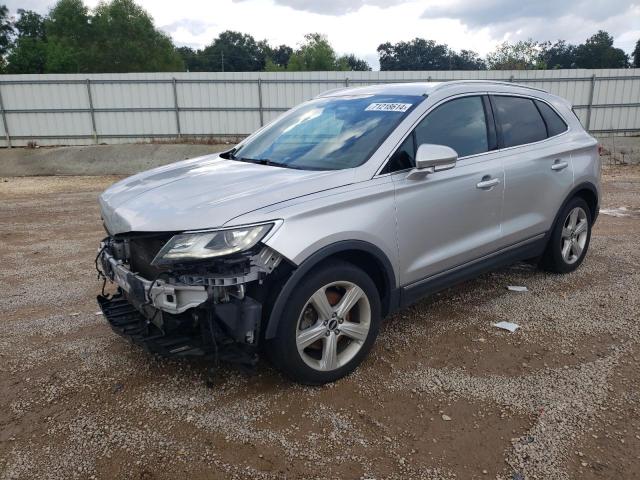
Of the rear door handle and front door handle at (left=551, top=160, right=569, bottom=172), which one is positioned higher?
front door handle at (left=551, top=160, right=569, bottom=172)

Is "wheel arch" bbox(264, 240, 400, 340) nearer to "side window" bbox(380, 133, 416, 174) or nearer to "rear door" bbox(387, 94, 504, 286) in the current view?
"rear door" bbox(387, 94, 504, 286)

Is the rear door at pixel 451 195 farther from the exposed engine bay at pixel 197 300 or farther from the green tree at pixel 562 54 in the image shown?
the green tree at pixel 562 54

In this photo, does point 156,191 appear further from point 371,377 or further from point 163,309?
point 371,377

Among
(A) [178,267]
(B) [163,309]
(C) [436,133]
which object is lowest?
(B) [163,309]

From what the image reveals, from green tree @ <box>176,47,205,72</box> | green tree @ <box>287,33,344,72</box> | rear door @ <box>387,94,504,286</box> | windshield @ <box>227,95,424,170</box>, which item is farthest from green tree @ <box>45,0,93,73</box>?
rear door @ <box>387,94,504,286</box>

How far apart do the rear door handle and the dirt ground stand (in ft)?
3.55

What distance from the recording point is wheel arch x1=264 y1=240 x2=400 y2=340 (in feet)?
9.16

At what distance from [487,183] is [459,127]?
477mm

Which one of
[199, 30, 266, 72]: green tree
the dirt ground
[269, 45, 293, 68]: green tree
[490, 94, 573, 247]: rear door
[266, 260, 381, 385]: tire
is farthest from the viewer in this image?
[269, 45, 293, 68]: green tree

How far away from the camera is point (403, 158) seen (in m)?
3.43

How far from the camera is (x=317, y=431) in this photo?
275cm

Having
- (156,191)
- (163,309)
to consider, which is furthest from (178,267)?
(156,191)

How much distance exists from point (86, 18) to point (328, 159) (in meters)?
57.0

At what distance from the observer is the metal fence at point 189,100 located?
59.2 feet
